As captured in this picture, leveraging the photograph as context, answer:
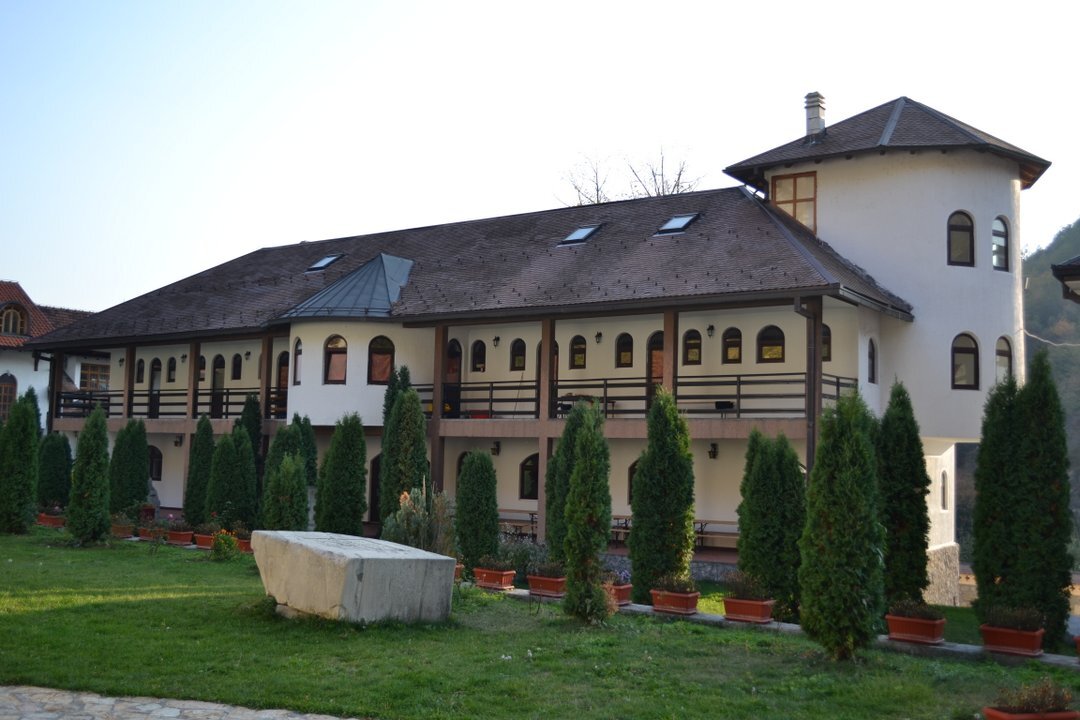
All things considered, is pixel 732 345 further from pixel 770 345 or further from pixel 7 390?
pixel 7 390

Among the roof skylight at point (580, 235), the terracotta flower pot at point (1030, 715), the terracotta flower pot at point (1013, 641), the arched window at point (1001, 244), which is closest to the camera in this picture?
the terracotta flower pot at point (1030, 715)

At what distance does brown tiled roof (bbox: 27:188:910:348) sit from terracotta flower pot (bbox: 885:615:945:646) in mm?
7989

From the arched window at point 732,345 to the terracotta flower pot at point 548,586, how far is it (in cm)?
896

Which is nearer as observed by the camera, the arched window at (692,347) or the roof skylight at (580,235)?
the arched window at (692,347)

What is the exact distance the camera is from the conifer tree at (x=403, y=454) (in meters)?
20.6

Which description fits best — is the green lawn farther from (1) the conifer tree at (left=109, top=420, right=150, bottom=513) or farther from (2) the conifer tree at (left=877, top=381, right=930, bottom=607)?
(1) the conifer tree at (left=109, top=420, right=150, bottom=513)

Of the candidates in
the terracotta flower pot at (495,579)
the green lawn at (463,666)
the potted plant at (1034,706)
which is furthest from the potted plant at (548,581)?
the potted plant at (1034,706)

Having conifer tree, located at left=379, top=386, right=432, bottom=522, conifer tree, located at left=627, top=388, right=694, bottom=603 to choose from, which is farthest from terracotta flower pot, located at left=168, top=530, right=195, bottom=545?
conifer tree, located at left=627, top=388, right=694, bottom=603

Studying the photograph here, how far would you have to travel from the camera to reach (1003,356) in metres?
22.2

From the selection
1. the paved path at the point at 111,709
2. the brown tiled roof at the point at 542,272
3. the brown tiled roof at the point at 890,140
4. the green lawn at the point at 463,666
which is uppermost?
the brown tiled roof at the point at 890,140

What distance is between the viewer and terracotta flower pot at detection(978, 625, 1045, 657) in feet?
36.6

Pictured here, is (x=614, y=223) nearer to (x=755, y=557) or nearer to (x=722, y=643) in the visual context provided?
(x=755, y=557)

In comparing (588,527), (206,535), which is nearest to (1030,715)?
(588,527)

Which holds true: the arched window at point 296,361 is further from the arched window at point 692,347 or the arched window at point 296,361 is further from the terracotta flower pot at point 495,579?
the terracotta flower pot at point 495,579
